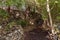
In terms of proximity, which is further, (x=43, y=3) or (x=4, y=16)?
(x=4, y=16)

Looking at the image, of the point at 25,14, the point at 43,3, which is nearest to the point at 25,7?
the point at 25,14

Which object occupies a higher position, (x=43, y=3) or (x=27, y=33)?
(x=43, y=3)

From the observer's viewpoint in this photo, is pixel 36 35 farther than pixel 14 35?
Yes

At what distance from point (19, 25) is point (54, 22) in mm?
666

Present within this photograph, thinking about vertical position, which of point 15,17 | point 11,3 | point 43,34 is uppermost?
point 11,3

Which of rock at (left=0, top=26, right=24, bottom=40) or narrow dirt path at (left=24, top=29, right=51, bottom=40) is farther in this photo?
narrow dirt path at (left=24, top=29, right=51, bottom=40)

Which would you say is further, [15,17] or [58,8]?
[15,17]

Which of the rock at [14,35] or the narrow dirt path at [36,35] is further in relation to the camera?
the narrow dirt path at [36,35]

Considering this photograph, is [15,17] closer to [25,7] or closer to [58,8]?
[25,7]

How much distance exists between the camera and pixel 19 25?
14.5 ft

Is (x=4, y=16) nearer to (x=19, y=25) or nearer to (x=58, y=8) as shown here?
(x=19, y=25)

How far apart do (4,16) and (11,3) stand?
12.6 inches

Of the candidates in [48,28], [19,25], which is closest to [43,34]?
[48,28]

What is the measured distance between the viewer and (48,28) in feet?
14.3
